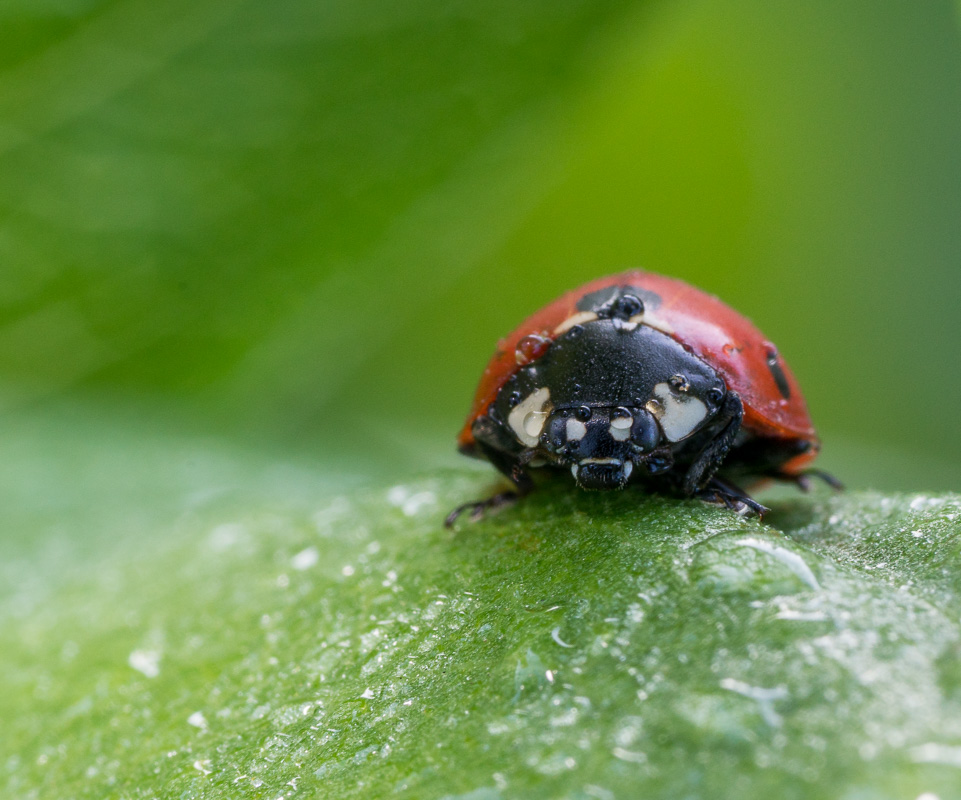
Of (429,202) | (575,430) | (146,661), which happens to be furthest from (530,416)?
(429,202)

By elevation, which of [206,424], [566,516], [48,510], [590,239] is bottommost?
[48,510]

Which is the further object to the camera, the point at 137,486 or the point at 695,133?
the point at 695,133

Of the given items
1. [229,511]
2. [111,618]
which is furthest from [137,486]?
[111,618]

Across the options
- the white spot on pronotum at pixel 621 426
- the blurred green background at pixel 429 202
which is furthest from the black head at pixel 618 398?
the blurred green background at pixel 429 202

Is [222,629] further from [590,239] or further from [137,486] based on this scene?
[590,239]

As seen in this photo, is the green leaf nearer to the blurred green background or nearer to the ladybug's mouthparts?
the ladybug's mouthparts

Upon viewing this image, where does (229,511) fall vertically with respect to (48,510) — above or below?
above

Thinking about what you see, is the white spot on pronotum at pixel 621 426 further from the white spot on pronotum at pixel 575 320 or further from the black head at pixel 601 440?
the white spot on pronotum at pixel 575 320
